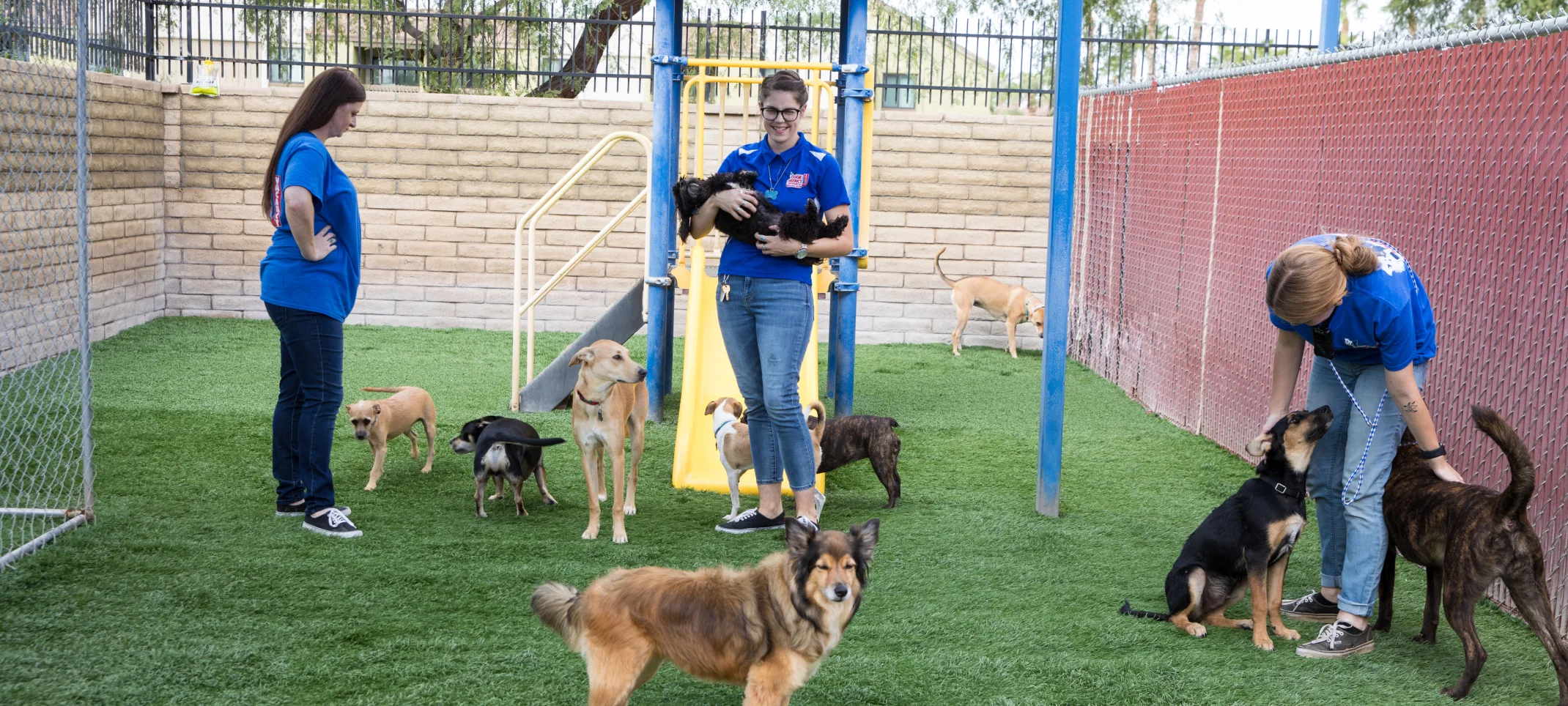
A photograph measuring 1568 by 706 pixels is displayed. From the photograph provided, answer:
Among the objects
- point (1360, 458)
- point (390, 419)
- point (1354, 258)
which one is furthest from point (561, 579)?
point (1354, 258)

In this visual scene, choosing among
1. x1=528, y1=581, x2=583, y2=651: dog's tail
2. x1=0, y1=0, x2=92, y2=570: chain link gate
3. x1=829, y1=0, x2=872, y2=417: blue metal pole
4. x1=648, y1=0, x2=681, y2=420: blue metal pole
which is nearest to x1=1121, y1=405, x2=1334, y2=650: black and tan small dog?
x1=528, y1=581, x2=583, y2=651: dog's tail

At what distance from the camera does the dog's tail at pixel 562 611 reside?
2805 millimetres

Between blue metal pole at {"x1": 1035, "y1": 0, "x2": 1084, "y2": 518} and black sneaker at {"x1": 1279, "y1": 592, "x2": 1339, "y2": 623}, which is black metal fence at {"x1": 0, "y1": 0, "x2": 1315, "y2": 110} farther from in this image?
black sneaker at {"x1": 1279, "y1": 592, "x2": 1339, "y2": 623}

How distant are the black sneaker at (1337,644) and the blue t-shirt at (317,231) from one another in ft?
11.6

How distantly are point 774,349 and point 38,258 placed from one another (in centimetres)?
613

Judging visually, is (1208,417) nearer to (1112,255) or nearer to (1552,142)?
Answer: (1112,255)

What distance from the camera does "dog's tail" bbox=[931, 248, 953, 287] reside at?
1098 cm

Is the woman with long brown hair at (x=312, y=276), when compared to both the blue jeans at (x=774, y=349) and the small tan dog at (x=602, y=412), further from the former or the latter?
the blue jeans at (x=774, y=349)

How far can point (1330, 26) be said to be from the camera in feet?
24.9

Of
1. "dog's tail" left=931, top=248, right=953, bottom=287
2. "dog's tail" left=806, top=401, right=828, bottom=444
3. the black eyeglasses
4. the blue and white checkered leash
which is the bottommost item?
"dog's tail" left=806, top=401, right=828, bottom=444

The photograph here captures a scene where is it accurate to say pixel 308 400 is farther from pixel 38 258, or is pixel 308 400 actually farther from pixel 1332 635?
pixel 38 258

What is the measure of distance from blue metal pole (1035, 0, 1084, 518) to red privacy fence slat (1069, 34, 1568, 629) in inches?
56.2

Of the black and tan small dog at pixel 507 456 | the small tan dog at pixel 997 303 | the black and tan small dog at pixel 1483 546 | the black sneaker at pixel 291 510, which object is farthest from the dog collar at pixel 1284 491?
the small tan dog at pixel 997 303

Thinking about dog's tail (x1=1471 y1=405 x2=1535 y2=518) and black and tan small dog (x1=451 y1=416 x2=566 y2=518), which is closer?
dog's tail (x1=1471 y1=405 x2=1535 y2=518)
